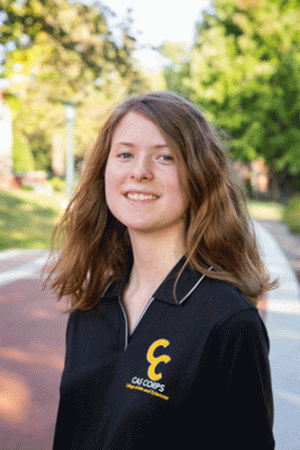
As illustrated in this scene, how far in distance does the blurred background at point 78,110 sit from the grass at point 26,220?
5 centimetres

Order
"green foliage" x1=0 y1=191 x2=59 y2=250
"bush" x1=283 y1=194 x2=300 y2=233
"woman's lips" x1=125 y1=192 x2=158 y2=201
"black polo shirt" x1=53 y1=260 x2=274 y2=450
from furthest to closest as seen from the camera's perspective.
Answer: "bush" x1=283 y1=194 x2=300 y2=233, "green foliage" x1=0 y1=191 x2=59 y2=250, "woman's lips" x1=125 y1=192 x2=158 y2=201, "black polo shirt" x1=53 y1=260 x2=274 y2=450

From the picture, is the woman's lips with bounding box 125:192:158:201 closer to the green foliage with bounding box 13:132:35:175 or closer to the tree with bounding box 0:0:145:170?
the tree with bounding box 0:0:145:170

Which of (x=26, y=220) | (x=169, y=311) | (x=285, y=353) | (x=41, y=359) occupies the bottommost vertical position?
(x=26, y=220)

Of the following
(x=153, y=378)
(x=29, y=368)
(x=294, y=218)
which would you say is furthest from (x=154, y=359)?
(x=294, y=218)

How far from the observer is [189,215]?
75.5 inches

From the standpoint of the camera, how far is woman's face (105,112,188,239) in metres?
1.76

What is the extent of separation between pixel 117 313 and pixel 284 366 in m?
2.89

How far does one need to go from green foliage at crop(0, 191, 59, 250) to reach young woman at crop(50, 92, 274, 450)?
10.8 m

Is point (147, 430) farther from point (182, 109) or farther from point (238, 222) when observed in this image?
point (182, 109)

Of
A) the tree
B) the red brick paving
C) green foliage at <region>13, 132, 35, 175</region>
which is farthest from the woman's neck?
green foliage at <region>13, 132, 35, 175</region>

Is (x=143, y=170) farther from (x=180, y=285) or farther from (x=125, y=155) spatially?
(x=180, y=285)

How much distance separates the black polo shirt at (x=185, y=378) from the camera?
1487 mm

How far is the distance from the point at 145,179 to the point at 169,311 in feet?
1.50

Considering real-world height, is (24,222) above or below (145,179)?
below
